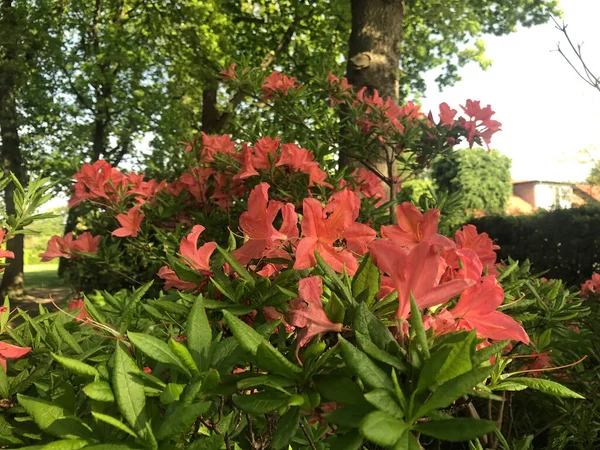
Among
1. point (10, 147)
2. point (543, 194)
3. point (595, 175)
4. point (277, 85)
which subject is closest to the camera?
point (277, 85)

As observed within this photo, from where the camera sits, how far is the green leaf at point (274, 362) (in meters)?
0.54

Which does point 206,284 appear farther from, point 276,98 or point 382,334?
point 276,98

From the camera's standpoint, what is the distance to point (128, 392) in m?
0.55

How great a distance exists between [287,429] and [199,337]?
17 centimetres

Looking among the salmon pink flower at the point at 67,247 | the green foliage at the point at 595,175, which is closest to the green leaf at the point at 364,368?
the salmon pink flower at the point at 67,247

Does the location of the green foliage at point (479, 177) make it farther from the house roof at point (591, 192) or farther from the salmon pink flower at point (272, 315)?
the salmon pink flower at point (272, 315)

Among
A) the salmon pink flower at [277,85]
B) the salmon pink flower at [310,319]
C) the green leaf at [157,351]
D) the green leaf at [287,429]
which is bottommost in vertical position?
the green leaf at [287,429]

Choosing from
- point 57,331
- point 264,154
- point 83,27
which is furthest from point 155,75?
point 57,331

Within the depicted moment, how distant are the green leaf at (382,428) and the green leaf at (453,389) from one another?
0.03 meters

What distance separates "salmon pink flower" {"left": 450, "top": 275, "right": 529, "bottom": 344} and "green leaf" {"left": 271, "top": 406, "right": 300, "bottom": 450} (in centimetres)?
27

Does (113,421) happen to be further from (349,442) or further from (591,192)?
(591,192)

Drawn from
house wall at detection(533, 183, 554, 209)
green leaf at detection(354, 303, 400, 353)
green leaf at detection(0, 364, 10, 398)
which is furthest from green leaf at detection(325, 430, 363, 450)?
house wall at detection(533, 183, 554, 209)

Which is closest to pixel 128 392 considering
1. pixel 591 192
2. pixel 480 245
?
pixel 480 245

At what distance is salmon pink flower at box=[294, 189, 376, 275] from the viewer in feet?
2.47
